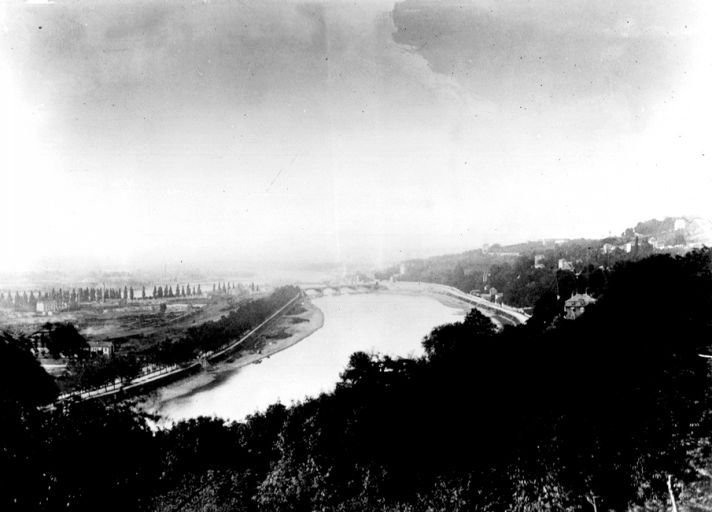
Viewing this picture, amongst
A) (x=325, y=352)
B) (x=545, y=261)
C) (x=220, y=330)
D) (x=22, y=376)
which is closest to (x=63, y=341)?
(x=22, y=376)

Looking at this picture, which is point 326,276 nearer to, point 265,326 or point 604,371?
point 265,326

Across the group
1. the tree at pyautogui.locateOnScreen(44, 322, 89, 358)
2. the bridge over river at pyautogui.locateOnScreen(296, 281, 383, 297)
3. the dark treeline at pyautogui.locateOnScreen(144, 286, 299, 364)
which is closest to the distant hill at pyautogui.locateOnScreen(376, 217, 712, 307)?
the bridge over river at pyautogui.locateOnScreen(296, 281, 383, 297)

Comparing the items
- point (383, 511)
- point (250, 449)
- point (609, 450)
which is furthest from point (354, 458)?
→ point (609, 450)

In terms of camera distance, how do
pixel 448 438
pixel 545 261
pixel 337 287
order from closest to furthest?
pixel 448 438, pixel 337 287, pixel 545 261

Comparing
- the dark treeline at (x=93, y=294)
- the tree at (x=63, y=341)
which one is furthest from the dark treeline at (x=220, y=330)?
the tree at (x=63, y=341)

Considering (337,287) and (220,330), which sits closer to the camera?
(337,287)

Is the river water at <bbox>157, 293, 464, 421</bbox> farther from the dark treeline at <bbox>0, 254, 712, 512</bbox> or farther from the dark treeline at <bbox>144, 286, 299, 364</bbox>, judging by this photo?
the dark treeline at <bbox>144, 286, 299, 364</bbox>

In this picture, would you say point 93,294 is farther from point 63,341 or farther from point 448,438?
point 448,438

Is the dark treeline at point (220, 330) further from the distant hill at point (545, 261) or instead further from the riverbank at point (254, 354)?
the distant hill at point (545, 261)
